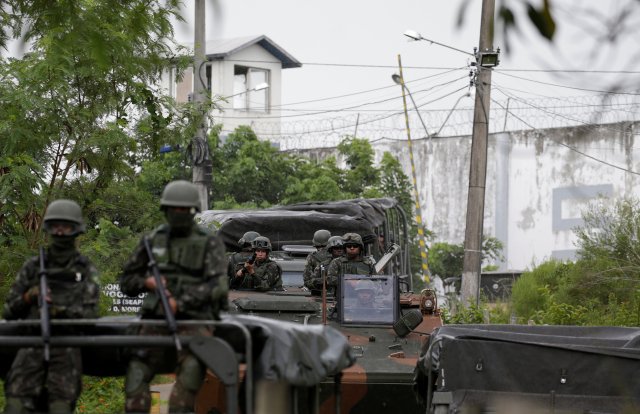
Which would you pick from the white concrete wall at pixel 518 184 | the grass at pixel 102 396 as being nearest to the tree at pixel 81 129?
the grass at pixel 102 396

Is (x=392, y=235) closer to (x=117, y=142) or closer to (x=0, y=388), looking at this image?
(x=117, y=142)

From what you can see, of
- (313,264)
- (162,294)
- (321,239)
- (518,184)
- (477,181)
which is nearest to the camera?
(162,294)

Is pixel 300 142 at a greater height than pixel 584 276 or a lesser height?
greater

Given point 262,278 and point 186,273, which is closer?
point 186,273

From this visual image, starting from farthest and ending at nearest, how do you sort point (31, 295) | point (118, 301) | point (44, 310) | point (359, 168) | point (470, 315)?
point (359, 168), point (470, 315), point (118, 301), point (31, 295), point (44, 310)

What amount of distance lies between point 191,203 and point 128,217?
711cm

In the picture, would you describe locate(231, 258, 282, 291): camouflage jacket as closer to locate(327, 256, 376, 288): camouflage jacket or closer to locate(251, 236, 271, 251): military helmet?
locate(251, 236, 271, 251): military helmet

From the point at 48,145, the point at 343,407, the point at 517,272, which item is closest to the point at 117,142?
Result: the point at 48,145

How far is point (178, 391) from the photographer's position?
23.9 feet

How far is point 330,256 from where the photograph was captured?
1423cm

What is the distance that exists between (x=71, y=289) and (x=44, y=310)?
2.19 ft

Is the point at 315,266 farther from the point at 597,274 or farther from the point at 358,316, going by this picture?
the point at 597,274

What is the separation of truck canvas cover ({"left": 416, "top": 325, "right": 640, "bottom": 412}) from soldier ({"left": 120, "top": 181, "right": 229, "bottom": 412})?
95.3 inches

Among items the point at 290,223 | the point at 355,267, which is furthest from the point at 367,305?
the point at 290,223
